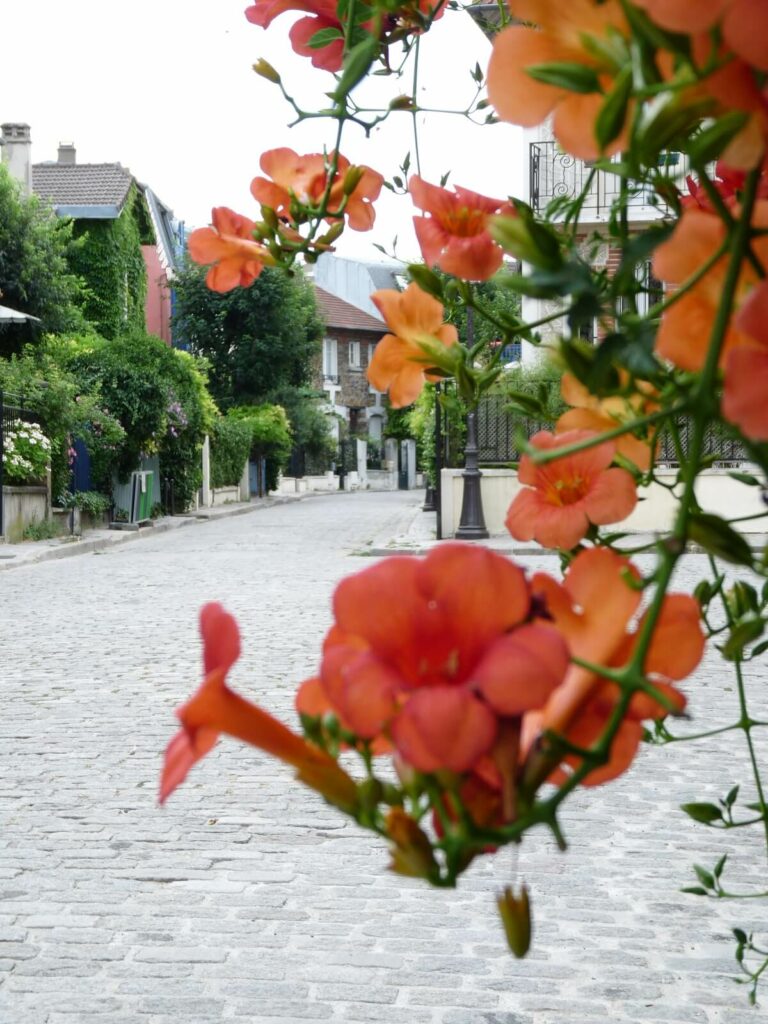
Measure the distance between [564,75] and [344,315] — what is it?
63.1 m

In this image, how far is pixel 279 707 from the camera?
24.3ft

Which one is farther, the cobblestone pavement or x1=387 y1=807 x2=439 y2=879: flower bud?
the cobblestone pavement

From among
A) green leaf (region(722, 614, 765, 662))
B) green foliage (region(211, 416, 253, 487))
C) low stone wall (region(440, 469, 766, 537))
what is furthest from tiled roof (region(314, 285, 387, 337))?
green leaf (region(722, 614, 765, 662))

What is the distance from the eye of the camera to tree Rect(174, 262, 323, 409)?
41719 mm

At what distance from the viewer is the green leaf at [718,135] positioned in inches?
23.2

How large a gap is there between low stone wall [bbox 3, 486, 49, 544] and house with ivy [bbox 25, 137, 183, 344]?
11.8 m

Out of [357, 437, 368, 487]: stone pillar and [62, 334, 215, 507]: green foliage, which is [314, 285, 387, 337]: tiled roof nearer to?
[357, 437, 368, 487]: stone pillar

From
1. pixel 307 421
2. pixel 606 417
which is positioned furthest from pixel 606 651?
pixel 307 421

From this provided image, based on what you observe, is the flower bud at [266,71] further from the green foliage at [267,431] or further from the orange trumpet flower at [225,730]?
the green foliage at [267,431]

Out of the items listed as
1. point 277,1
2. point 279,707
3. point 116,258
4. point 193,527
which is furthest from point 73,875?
point 116,258

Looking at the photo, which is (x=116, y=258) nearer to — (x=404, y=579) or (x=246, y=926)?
(x=246, y=926)

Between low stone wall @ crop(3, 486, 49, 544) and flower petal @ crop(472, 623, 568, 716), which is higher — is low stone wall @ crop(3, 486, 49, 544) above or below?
below

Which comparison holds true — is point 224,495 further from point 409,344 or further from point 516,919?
point 516,919

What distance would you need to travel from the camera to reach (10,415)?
64.8 ft
